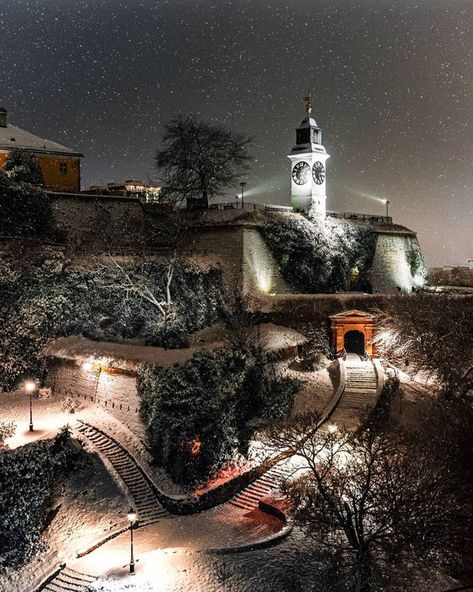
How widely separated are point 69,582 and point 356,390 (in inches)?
561

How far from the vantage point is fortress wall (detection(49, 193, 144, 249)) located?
2984 centimetres

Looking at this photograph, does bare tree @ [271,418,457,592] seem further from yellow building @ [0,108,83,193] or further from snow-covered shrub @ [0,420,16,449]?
yellow building @ [0,108,83,193]

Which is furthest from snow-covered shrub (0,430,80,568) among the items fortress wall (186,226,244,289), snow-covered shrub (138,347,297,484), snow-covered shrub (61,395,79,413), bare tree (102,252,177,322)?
fortress wall (186,226,244,289)

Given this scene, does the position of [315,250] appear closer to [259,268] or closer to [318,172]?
[259,268]

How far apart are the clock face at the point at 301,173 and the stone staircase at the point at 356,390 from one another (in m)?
13.7

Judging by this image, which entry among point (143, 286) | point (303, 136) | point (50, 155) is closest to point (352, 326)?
point (143, 286)

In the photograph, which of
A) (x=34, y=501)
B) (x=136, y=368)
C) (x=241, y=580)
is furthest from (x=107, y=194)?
(x=241, y=580)

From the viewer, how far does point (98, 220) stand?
103ft

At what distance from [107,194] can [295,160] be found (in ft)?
41.6

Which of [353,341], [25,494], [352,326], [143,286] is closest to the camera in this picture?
[25,494]

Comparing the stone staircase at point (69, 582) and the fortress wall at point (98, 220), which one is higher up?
the fortress wall at point (98, 220)

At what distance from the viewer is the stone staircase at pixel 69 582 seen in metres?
14.9

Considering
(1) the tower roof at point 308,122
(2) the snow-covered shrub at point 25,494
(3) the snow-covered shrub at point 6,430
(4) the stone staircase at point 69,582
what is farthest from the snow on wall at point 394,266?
(4) the stone staircase at point 69,582

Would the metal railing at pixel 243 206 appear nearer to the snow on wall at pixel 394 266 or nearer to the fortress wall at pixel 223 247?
the fortress wall at pixel 223 247
